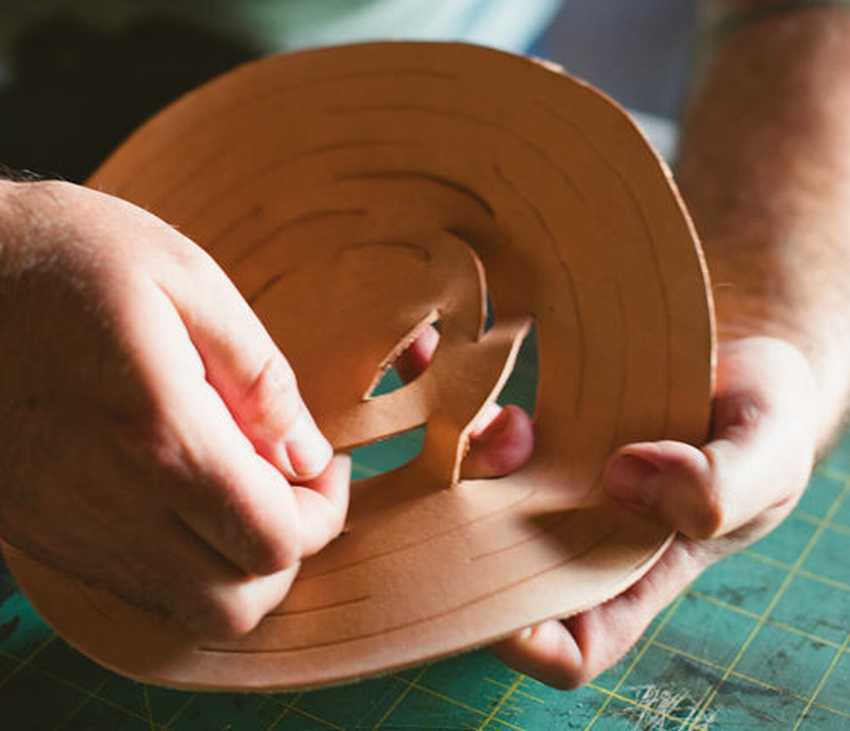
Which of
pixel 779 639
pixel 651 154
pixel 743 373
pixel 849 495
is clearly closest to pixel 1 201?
pixel 651 154

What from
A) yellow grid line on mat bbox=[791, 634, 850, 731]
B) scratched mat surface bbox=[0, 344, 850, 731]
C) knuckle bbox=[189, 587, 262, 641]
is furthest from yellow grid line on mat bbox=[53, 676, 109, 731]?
yellow grid line on mat bbox=[791, 634, 850, 731]

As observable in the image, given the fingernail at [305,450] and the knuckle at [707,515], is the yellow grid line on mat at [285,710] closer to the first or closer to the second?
the fingernail at [305,450]

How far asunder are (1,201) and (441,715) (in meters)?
0.49

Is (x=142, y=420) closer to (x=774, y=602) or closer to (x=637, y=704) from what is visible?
(x=637, y=704)

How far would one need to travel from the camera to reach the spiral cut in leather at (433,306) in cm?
67

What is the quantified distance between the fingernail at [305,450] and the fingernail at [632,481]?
19cm

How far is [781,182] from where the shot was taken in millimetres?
1167

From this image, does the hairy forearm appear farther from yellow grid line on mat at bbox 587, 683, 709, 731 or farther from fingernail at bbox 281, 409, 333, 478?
fingernail at bbox 281, 409, 333, 478

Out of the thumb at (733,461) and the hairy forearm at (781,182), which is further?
the hairy forearm at (781,182)

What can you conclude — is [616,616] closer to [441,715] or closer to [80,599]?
[441,715]

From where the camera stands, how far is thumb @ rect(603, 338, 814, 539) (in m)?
0.71

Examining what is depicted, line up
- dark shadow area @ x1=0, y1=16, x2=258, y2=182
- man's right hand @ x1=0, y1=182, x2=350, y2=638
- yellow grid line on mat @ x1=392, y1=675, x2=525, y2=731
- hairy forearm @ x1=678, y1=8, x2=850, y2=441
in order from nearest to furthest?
man's right hand @ x1=0, y1=182, x2=350, y2=638 → yellow grid line on mat @ x1=392, y1=675, x2=525, y2=731 → hairy forearm @ x1=678, y1=8, x2=850, y2=441 → dark shadow area @ x1=0, y1=16, x2=258, y2=182

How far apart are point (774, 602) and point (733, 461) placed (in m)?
0.29

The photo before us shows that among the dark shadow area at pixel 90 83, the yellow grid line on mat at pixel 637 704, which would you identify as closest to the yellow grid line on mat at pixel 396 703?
the yellow grid line on mat at pixel 637 704
